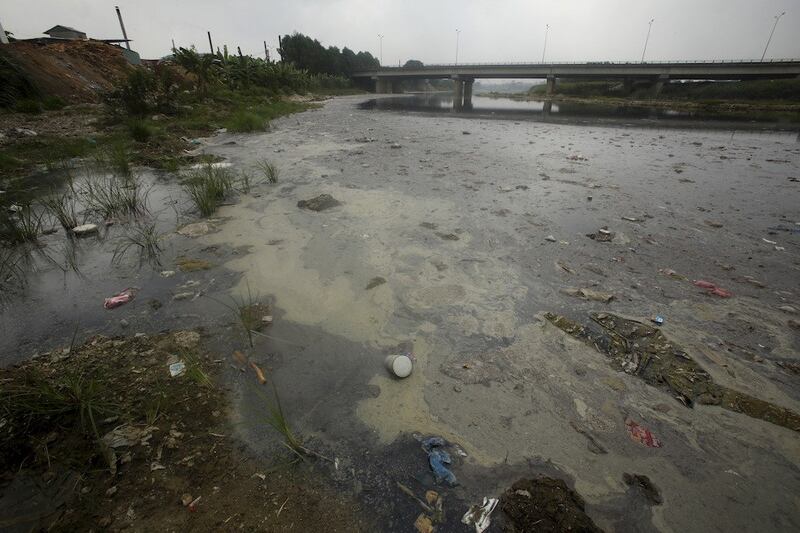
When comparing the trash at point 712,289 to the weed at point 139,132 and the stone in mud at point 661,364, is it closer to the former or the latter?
the stone in mud at point 661,364

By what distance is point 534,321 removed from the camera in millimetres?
2205

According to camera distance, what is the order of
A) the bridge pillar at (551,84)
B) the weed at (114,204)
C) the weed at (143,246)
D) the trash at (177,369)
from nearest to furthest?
the trash at (177,369)
the weed at (143,246)
the weed at (114,204)
the bridge pillar at (551,84)

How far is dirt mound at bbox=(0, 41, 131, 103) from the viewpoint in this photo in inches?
422

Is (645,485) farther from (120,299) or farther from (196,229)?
(196,229)

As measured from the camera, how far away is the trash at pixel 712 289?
96.2 inches

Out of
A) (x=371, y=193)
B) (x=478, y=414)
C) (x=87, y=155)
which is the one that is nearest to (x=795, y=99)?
(x=371, y=193)

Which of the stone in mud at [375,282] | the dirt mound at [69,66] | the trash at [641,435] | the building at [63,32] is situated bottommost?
the trash at [641,435]

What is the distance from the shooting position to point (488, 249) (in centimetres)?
315

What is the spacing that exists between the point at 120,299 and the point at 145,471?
1.53m

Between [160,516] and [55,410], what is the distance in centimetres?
67

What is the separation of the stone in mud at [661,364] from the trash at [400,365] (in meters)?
1.06

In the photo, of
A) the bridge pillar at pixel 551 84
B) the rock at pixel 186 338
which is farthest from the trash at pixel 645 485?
the bridge pillar at pixel 551 84

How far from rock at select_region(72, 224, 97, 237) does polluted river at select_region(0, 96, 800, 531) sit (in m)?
0.17

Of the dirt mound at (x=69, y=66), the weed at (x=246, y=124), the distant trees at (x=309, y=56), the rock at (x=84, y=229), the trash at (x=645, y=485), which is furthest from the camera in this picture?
the distant trees at (x=309, y=56)
